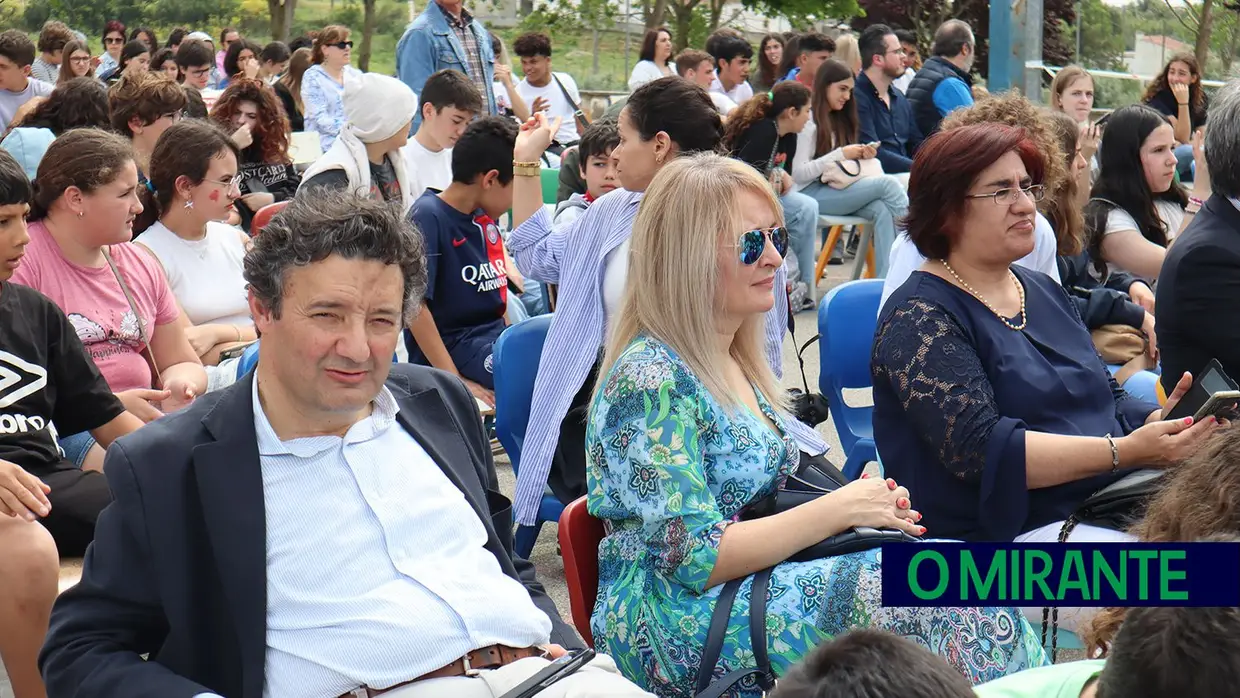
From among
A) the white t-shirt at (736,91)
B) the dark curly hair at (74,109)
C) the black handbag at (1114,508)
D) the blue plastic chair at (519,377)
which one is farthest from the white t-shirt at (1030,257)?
the white t-shirt at (736,91)

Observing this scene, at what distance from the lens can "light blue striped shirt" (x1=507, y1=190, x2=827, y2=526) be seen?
3.77 m

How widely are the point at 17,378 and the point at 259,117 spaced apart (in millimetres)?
4807

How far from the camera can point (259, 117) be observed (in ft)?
25.3

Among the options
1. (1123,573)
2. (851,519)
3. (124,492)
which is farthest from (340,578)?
(1123,573)

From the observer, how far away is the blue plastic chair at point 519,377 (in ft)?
13.2

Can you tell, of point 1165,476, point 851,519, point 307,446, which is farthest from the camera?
point 1165,476

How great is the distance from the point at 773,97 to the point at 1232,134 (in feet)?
17.8

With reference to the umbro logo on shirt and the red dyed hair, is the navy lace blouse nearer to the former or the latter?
the red dyed hair

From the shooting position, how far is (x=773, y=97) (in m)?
8.91

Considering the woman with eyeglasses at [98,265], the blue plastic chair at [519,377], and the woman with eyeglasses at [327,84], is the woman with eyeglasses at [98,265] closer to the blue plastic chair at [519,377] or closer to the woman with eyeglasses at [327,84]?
the blue plastic chair at [519,377]

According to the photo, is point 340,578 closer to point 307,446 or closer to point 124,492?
point 307,446

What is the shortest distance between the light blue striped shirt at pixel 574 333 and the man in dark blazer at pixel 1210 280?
3.42ft

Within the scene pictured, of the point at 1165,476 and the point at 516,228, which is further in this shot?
the point at 516,228

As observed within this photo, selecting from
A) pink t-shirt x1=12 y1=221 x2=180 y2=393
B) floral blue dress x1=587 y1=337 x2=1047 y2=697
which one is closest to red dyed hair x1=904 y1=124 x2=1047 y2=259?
floral blue dress x1=587 y1=337 x2=1047 y2=697
